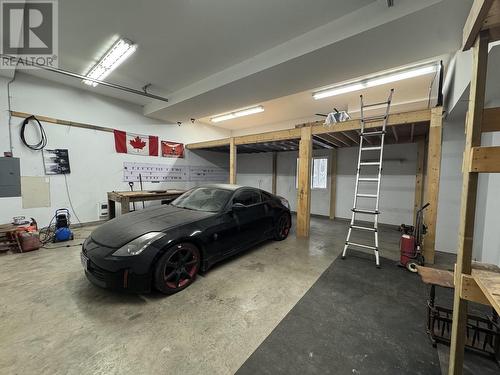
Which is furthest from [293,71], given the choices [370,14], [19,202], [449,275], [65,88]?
[19,202]

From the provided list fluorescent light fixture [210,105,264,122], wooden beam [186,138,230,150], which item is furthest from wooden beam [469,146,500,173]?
fluorescent light fixture [210,105,264,122]

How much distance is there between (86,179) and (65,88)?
85.0 inches

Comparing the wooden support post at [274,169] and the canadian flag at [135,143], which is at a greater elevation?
the canadian flag at [135,143]

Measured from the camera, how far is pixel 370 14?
2.46 meters

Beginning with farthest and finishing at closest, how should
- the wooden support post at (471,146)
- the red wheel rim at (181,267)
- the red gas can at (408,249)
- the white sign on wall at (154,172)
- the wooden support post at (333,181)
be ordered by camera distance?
1. the wooden support post at (333,181)
2. the white sign on wall at (154,172)
3. the red gas can at (408,249)
4. the red wheel rim at (181,267)
5. the wooden support post at (471,146)

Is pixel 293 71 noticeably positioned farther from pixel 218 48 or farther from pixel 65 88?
pixel 65 88

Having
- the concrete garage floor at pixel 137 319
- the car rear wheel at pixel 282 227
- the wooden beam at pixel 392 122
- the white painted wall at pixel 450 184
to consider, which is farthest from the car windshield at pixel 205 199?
the white painted wall at pixel 450 184

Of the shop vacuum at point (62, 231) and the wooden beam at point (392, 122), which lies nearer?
the wooden beam at point (392, 122)

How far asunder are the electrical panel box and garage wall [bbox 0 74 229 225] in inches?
4.3

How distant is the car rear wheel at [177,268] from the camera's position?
220 centimetres

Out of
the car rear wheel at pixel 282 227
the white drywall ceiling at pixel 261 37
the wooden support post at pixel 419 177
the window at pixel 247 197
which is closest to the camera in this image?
the white drywall ceiling at pixel 261 37

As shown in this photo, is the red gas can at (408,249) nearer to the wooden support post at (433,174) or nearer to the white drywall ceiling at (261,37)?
the wooden support post at (433,174)

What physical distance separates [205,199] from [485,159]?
304 cm

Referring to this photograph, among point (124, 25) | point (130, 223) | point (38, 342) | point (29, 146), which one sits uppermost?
point (124, 25)
